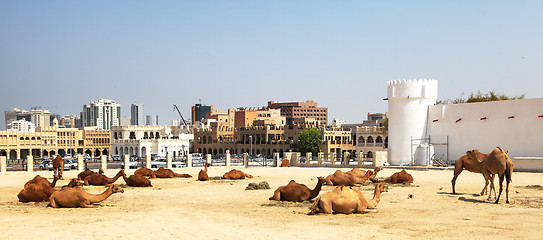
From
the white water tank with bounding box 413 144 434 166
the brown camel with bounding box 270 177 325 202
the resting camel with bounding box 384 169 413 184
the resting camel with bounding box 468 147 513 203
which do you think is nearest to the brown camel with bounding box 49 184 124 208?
the brown camel with bounding box 270 177 325 202

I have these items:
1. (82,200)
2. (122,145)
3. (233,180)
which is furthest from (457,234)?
(122,145)

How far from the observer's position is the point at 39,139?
508ft

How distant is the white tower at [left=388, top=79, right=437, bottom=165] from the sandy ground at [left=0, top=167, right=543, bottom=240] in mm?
21514

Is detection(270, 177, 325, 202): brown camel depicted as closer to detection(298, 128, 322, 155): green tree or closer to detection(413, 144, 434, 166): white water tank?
detection(413, 144, 434, 166): white water tank

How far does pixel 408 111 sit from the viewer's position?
147ft

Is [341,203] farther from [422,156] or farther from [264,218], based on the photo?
[422,156]

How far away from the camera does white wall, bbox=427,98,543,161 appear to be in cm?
3919

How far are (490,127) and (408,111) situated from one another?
18.4ft

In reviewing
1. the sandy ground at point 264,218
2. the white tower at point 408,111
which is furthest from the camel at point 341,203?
the white tower at point 408,111

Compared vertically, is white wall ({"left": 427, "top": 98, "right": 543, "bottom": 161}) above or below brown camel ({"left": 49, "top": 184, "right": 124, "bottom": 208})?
above

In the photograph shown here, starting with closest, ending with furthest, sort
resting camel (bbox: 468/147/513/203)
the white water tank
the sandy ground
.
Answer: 1. the sandy ground
2. resting camel (bbox: 468/147/513/203)
3. the white water tank

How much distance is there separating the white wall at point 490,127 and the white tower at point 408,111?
0.76 metres

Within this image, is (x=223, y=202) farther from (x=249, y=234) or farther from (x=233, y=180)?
(x=233, y=180)

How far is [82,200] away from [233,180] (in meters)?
13.6
